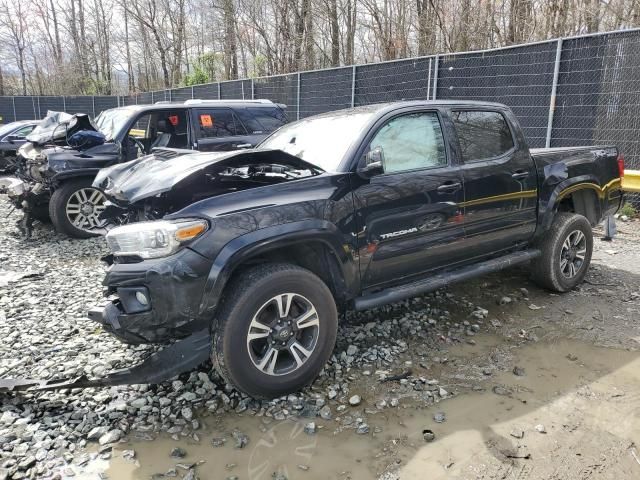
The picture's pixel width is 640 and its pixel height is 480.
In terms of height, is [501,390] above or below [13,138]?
below

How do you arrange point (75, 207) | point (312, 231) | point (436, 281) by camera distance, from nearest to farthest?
point (312, 231) → point (436, 281) → point (75, 207)

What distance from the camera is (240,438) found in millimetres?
2867

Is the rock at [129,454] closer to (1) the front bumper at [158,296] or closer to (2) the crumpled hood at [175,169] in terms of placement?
(1) the front bumper at [158,296]

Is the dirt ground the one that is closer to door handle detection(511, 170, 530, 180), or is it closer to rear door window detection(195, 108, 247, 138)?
door handle detection(511, 170, 530, 180)

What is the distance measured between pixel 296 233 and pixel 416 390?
133cm

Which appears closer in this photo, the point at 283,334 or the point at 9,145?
the point at 283,334

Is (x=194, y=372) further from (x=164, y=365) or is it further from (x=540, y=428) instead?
(x=540, y=428)

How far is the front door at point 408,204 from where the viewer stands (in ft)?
11.6

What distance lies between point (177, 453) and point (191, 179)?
1.68 m

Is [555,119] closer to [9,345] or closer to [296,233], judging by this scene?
[296,233]

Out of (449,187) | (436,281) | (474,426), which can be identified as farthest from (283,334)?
(449,187)

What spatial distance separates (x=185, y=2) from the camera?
32156 millimetres

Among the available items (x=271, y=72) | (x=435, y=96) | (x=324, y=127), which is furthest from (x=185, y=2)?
(x=324, y=127)

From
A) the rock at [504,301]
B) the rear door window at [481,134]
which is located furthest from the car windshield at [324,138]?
the rock at [504,301]
